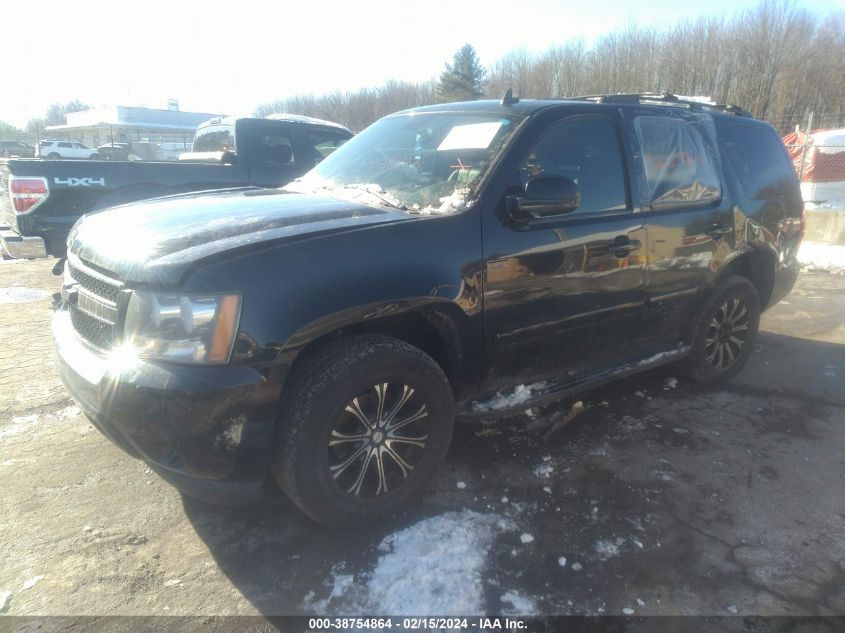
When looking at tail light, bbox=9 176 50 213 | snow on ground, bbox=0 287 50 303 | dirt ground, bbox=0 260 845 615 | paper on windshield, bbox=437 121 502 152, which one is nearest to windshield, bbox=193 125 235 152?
tail light, bbox=9 176 50 213

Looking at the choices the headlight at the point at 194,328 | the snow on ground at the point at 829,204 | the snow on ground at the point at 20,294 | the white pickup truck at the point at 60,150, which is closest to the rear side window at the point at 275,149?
the snow on ground at the point at 20,294

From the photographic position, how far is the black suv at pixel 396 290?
215 cm

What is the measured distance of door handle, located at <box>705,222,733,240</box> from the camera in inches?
152

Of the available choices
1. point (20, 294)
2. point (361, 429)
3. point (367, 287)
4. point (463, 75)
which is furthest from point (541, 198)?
point (463, 75)

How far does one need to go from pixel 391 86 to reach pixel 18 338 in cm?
6712

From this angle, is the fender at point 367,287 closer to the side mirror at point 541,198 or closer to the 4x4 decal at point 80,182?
the side mirror at point 541,198

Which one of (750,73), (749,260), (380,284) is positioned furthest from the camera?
(750,73)

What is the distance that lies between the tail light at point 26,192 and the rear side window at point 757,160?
5.75 m

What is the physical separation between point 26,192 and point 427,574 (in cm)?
511

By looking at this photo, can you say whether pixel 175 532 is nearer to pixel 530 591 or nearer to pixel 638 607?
pixel 530 591

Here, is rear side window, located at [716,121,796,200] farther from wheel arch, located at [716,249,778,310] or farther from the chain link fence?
the chain link fence

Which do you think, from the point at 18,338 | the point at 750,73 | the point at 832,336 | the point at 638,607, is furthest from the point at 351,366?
the point at 750,73

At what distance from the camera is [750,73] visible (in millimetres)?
35219

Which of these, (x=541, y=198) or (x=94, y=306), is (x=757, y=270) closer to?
(x=541, y=198)
